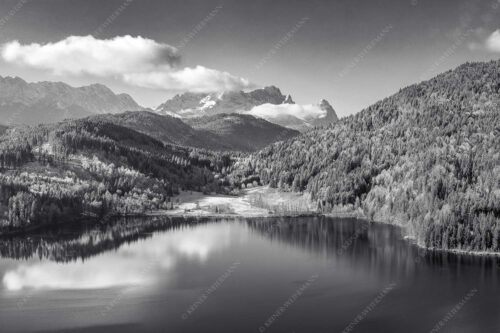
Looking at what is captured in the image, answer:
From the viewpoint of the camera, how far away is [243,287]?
128750 mm

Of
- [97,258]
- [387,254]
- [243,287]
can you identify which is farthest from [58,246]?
[387,254]

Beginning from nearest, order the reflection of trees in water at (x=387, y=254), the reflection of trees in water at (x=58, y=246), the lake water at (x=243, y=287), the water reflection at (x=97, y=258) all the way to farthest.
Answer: the lake water at (x=243, y=287), the water reflection at (x=97, y=258), the reflection of trees in water at (x=387, y=254), the reflection of trees in water at (x=58, y=246)

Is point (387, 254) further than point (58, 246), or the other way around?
point (58, 246)

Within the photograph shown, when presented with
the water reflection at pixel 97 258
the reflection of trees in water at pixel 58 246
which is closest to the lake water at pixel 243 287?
the water reflection at pixel 97 258

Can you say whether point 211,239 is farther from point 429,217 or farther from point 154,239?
point 429,217

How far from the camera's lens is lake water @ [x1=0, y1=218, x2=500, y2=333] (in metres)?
105

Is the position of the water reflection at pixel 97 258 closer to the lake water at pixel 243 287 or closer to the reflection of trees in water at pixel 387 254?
the lake water at pixel 243 287

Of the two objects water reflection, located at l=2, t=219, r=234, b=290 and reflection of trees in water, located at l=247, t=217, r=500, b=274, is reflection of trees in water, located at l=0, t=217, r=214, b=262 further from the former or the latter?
reflection of trees in water, located at l=247, t=217, r=500, b=274

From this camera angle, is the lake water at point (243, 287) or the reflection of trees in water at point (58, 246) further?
the reflection of trees in water at point (58, 246)

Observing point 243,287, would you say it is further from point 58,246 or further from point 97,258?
point 58,246

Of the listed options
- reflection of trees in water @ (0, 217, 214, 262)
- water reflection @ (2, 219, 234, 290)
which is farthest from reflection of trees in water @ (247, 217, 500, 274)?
reflection of trees in water @ (0, 217, 214, 262)

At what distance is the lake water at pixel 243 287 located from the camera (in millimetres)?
104688

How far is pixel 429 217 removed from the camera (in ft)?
608

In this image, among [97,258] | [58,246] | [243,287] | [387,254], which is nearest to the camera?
[243,287]
